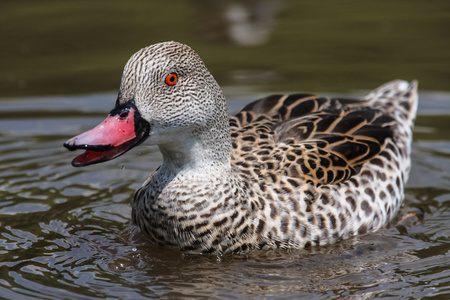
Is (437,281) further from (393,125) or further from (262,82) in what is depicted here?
(262,82)

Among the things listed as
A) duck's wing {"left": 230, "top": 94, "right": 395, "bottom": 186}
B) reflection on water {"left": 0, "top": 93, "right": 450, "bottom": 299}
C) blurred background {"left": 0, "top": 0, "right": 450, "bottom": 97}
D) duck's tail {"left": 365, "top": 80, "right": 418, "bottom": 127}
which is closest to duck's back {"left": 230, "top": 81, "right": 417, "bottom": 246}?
duck's wing {"left": 230, "top": 94, "right": 395, "bottom": 186}

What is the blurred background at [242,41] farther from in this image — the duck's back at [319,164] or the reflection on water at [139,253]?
the duck's back at [319,164]

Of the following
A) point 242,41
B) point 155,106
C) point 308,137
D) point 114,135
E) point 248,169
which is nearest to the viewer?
point 114,135

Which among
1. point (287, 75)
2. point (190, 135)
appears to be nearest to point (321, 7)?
point (287, 75)

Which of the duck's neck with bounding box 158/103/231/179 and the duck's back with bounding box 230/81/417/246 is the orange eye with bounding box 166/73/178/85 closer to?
the duck's neck with bounding box 158/103/231/179

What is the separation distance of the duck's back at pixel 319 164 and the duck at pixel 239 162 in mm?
13

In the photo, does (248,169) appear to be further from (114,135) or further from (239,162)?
(114,135)

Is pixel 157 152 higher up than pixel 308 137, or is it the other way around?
pixel 308 137

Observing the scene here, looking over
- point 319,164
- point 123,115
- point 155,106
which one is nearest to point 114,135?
point 123,115

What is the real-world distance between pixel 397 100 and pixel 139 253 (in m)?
4.50

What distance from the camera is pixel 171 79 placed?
738 centimetres

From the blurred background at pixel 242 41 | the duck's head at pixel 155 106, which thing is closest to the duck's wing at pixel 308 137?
the duck's head at pixel 155 106

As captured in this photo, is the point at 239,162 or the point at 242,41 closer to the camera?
the point at 239,162

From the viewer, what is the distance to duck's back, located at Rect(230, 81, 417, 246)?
8.19 m
